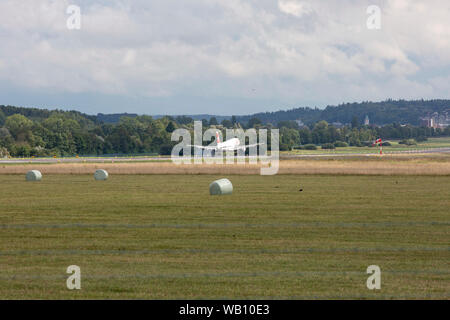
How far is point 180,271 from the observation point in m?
14.6

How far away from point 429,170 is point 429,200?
24.8 meters

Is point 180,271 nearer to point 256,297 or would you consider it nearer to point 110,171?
point 256,297

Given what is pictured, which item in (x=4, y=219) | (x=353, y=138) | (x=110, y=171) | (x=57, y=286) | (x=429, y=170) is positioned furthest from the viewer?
(x=353, y=138)

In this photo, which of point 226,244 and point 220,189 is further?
point 220,189

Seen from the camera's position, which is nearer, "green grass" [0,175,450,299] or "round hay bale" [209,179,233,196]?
"green grass" [0,175,450,299]

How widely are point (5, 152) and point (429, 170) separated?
3793 inches

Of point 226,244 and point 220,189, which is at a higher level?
point 220,189

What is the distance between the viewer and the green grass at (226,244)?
1300cm

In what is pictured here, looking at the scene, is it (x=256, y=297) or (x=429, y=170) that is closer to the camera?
(x=256, y=297)

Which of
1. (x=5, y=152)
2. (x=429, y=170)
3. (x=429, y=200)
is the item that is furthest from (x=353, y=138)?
(x=429, y=200)

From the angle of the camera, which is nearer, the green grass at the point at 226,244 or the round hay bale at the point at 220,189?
the green grass at the point at 226,244

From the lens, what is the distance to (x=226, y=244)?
18.2 metres

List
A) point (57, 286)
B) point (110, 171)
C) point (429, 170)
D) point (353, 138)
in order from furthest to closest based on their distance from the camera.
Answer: point (353, 138) → point (110, 171) → point (429, 170) → point (57, 286)

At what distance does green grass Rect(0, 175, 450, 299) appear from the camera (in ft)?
42.7
